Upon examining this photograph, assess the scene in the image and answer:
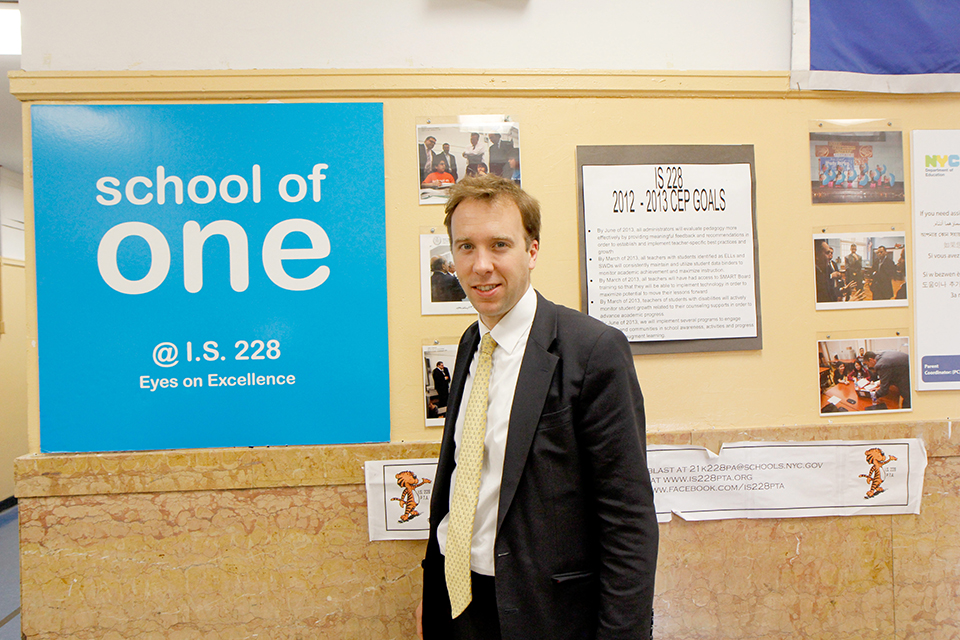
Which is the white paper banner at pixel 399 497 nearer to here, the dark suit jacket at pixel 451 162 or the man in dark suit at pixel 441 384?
the man in dark suit at pixel 441 384

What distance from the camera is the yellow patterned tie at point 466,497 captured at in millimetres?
1073

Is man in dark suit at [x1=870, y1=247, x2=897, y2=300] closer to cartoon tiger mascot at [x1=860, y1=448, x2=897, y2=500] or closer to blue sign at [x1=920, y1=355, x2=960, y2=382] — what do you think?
blue sign at [x1=920, y1=355, x2=960, y2=382]

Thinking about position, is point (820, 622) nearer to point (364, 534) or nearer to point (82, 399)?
point (364, 534)

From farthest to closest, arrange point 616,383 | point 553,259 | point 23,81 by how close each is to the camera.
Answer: point 553,259, point 23,81, point 616,383

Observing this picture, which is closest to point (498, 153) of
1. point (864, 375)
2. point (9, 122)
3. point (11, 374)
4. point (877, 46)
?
point (877, 46)

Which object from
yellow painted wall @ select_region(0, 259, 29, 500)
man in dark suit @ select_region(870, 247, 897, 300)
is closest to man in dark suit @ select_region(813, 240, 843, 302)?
man in dark suit @ select_region(870, 247, 897, 300)

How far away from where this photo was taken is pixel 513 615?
38.7 inches

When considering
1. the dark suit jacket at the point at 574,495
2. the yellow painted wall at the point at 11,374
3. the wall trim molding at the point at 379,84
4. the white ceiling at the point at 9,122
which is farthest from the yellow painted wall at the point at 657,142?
the yellow painted wall at the point at 11,374

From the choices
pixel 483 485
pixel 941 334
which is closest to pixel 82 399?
pixel 483 485

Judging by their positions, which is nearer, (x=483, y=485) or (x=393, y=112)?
(x=483, y=485)

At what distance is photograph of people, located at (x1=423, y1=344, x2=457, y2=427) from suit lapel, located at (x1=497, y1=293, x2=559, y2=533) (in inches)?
25.0

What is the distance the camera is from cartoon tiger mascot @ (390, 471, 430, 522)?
63.5 inches

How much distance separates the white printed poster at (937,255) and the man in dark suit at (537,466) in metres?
1.55

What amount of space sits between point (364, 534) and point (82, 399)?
1090 mm
